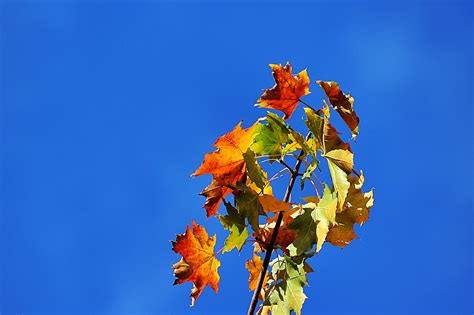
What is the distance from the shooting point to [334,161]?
1897 millimetres

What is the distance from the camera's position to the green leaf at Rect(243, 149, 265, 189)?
2.02m

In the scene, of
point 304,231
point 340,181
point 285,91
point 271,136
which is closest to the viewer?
point 340,181

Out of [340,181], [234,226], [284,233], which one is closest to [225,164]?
[234,226]

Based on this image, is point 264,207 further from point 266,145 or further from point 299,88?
point 299,88

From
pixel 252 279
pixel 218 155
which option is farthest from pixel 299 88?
pixel 252 279

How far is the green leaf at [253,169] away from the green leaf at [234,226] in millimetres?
137

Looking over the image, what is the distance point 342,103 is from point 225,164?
1.70 ft

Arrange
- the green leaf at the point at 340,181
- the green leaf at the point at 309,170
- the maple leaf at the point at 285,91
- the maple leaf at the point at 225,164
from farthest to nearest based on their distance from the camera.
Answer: the maple leaf at the point at 285,91
the maple leaf at the point at 225,164
the green leaf at the point at 309,170
the green leaf at the point at 340,181

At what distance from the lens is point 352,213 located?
6.78ft

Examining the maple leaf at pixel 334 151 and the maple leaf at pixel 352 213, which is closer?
the maple leaf at pixel 334 151

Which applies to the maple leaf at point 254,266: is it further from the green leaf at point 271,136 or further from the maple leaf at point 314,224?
the green leaf at point 271,136

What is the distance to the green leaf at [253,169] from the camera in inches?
79.4

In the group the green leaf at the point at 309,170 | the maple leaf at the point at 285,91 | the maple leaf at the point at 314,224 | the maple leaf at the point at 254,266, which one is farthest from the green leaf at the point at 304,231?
the maple leaf at the point at 285,91

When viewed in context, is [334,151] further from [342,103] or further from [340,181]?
[342,103]
